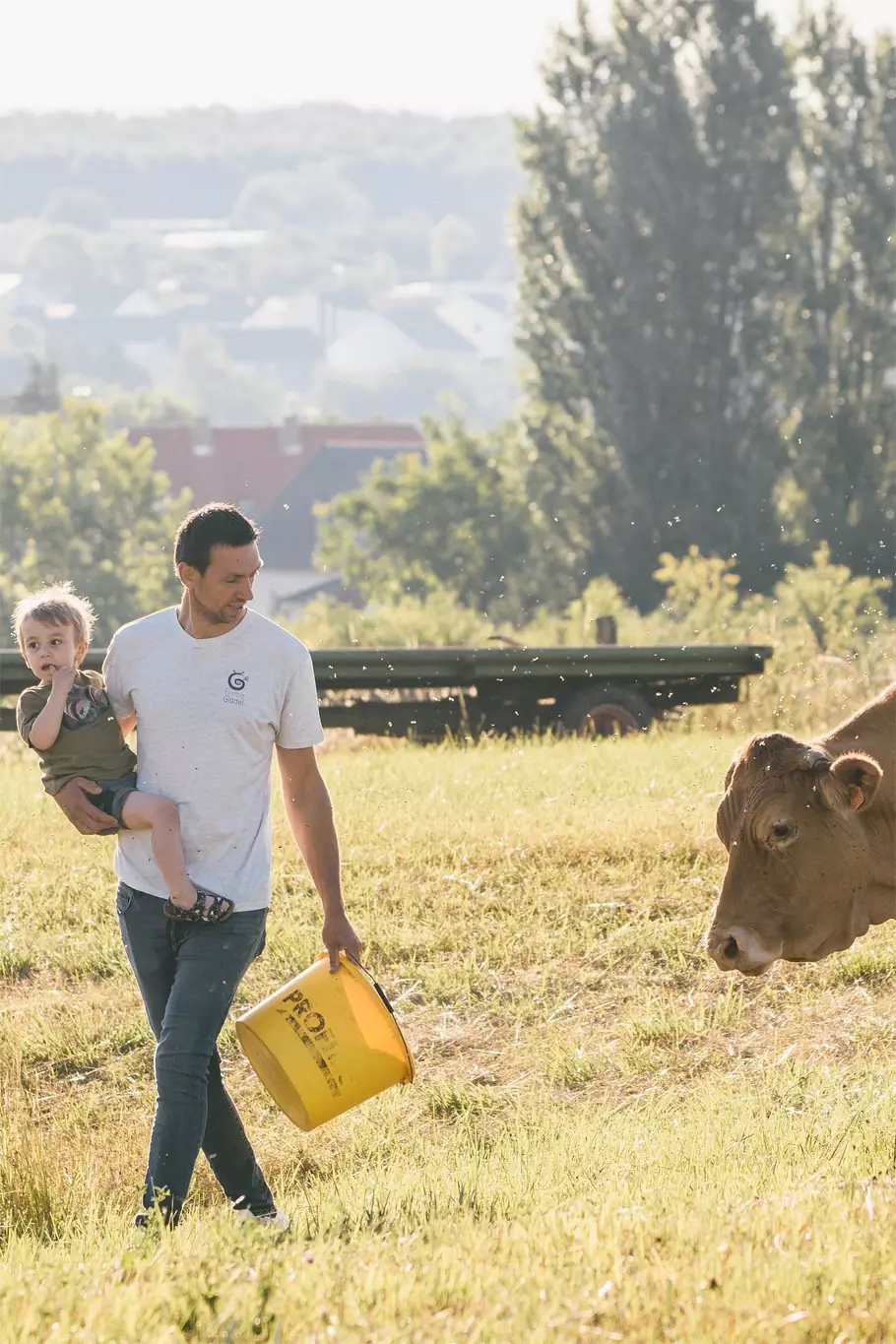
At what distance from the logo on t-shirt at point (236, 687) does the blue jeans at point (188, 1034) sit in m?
0.55

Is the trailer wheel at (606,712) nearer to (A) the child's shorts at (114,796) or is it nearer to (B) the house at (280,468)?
(A) the child's shorts at (114,796)

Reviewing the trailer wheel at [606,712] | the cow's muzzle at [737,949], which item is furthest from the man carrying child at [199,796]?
the trailer wheel at [606,712]

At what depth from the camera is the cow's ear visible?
15.8 feet

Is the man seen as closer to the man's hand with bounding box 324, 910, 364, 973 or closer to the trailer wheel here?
the man's hand with bounding box 324, 910, 364, 973

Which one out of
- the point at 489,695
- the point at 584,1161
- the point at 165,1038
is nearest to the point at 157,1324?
the point at 165,1038

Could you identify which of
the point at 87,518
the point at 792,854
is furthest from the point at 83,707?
the point at 87,518

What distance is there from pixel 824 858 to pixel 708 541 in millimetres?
38192

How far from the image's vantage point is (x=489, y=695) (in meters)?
12.9

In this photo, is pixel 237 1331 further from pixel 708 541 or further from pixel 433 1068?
pixel 708 541

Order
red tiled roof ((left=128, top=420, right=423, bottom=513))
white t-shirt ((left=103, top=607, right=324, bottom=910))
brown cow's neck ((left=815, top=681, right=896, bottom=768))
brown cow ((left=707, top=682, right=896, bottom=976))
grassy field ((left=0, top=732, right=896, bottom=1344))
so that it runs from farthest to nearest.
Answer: red tiled roof ((left=128, top=420, right=423, bottom=513)) < brown cow's neck ((left=815, top=681, right=896, bottom=768)) < brown cow ((left=707, top=682, right=896, bottom=976)) < white t-shirt ((left=103, top=607, right=324, bottom=910)) < grassy field ((left=0, top=732, right=896, bottom=1344))

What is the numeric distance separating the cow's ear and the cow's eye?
5.1 inches

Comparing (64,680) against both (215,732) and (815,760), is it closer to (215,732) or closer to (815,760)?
(215,732)

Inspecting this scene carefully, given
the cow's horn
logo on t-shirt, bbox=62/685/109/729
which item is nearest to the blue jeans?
logo on t-shirt, bbox=62/685/109/729

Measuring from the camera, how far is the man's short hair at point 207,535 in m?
4.24
